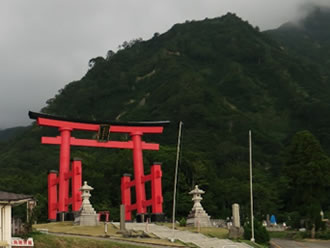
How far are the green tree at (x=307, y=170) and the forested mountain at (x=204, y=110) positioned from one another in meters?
0.60

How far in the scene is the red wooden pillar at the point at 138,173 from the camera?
35.5 m

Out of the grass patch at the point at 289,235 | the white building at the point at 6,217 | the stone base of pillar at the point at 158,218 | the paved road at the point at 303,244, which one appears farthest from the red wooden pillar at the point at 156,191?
the white building at the point at 6,217

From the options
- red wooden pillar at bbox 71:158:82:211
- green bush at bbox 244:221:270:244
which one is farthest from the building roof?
red wooden pillar at bbox 71:158:82:211

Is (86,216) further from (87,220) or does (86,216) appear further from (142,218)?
(142,218)

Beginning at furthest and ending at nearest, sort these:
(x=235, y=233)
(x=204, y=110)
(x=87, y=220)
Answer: (x=204, y=110)
(x=87, y=220)
(x=235, y=233)

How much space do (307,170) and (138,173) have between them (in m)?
17.8

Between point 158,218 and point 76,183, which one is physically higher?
point 76,183

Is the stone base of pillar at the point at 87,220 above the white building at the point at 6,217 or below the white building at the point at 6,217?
below

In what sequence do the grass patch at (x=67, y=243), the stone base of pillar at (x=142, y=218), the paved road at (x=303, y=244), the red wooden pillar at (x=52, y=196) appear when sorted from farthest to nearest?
1. the red wooden pillar at (x=52, y=196)
2. the stone base of pillar at (x=142, y=218)
3. the paved road at (x=303, y=244)
4. the grass patch at (x=67, y=243)

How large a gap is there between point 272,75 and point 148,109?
95.9 feet

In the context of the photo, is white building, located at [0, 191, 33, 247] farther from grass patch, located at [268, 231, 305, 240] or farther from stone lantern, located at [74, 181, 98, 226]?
grass patch, located at [268, 231, 305, 240]

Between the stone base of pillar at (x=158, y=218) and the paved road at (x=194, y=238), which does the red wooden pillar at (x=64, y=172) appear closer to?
the stone base of pillar at (x=158, y=218)

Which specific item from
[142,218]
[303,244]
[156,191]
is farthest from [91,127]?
[303,244]

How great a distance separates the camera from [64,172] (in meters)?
34.3
